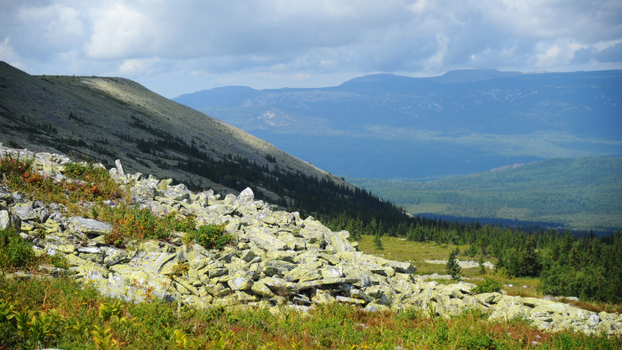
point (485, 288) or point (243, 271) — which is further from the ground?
point (243, 271)

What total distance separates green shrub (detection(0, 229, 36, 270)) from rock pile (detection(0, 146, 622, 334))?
1.99 feet

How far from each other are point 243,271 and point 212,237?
11.0 ft

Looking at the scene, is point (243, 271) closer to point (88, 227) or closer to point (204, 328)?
point (204, 328)

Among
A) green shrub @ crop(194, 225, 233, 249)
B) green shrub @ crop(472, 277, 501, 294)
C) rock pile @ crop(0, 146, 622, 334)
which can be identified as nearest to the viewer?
rock pile @ crop(0, 146, 622, 334)

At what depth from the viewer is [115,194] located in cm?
1980

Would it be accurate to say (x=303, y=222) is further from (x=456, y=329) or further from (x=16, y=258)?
(x=16, y=258)

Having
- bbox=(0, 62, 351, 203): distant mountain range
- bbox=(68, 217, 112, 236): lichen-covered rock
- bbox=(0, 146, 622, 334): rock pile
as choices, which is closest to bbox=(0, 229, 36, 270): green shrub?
bbox=(0, 146, 622, 334): rock pile

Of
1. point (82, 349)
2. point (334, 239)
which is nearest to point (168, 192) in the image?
point (334, 239)

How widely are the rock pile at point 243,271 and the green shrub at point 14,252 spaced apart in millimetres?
605

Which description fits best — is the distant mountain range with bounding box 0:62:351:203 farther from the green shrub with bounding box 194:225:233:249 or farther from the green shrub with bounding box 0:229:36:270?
the green shrub with bounding box 0:229:36:270

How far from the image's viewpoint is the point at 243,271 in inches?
596

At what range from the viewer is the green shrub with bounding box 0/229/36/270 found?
12242mm

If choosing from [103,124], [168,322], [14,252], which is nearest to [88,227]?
[14,252]

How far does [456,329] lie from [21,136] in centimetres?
8408
